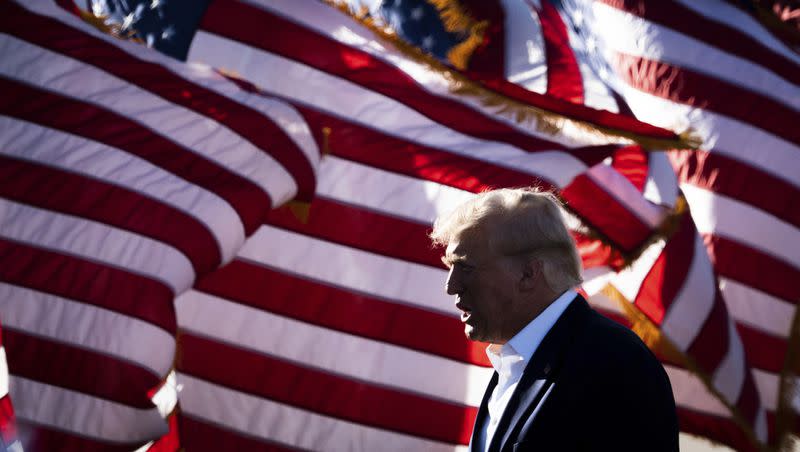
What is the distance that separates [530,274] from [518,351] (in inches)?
5.6

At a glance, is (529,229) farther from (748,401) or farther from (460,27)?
(748,401)

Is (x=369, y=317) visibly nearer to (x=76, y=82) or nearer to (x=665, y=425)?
(x=76, y=82)

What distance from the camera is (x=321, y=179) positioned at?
445 cm

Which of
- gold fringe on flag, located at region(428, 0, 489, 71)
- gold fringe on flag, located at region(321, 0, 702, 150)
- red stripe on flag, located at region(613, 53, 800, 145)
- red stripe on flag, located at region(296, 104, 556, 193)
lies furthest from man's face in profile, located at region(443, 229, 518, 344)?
red stripe on flag, located at region(613, 53, 800, 145)

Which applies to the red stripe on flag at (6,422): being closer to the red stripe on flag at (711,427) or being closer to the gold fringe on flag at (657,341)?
the gold fringe on flag at (657,341)

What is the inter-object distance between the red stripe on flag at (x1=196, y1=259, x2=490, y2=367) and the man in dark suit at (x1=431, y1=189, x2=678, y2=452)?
2110 mm

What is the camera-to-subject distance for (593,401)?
1.80m

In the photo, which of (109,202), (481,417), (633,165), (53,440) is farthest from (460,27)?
(481,417)

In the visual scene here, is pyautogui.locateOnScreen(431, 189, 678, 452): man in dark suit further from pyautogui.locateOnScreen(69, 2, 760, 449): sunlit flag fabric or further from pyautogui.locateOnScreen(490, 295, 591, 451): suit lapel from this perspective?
pyautogui.locateOnScreen(69, 2, 760, 449): sunlit flag fabric

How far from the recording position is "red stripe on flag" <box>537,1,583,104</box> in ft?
16.8

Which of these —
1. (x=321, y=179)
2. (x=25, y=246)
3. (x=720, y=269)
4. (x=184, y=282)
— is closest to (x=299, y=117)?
(x=321, y=179)

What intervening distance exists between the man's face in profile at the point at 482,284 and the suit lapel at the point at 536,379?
0.46 ft

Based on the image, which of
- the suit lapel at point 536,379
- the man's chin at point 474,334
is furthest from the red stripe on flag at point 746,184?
the suit lapel at point 536,379

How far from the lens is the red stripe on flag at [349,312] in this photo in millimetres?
4320
